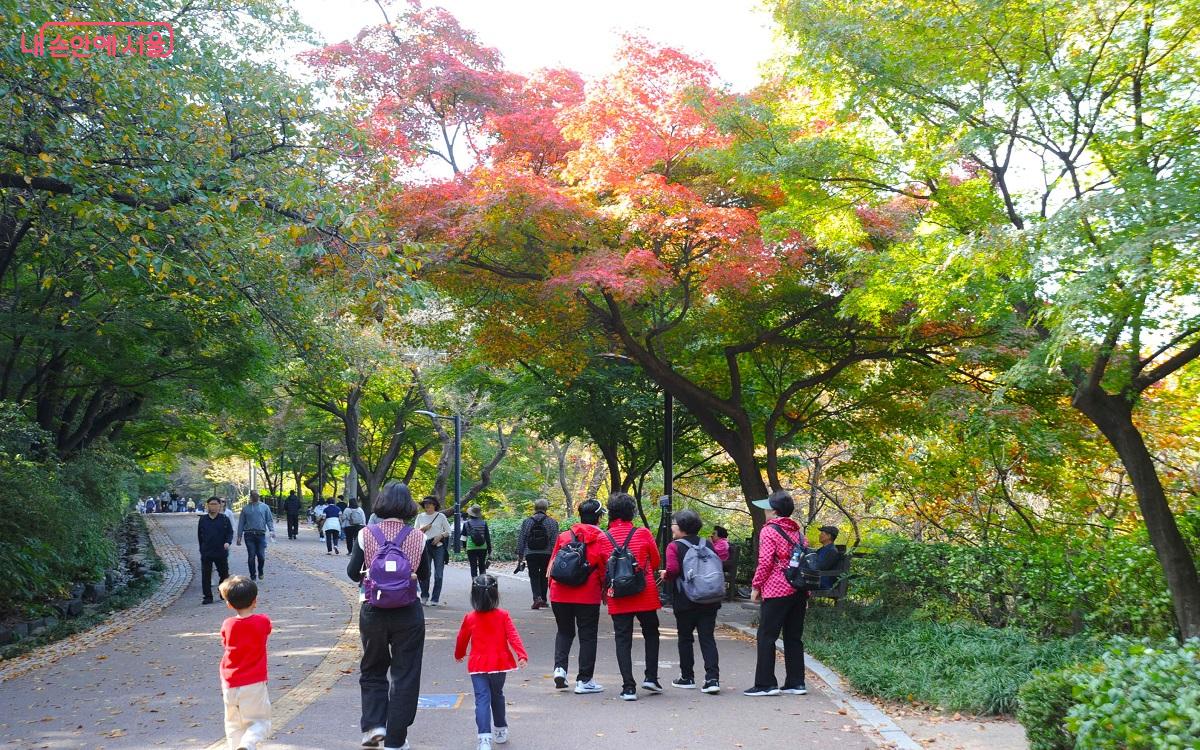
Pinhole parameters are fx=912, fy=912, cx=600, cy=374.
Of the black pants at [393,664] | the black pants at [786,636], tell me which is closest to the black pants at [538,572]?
the black pants at [786,636]

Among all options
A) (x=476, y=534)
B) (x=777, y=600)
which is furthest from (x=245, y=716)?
(x=476, y=534)

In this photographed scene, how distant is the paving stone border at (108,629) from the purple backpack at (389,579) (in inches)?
203

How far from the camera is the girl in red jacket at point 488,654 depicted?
5934 millimetres

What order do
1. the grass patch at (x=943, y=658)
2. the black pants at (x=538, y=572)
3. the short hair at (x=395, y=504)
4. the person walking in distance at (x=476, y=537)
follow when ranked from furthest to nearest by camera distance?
the person walking in distance at (x=476, y=537) < the black pants at (x=538, y=572) < the grass patch at (x=943, y=658) < the short hair at (x=395, y=504)

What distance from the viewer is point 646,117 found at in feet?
41.3

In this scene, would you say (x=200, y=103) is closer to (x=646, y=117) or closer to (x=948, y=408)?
(x=646, y=117)

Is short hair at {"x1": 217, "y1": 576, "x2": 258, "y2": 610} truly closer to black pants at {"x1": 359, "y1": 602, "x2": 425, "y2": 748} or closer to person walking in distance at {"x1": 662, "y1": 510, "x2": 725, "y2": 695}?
black pants at {"x1": 359, "y1": 602, "x2": 425, "y2": 748}

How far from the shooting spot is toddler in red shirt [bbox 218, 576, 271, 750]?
5328mm

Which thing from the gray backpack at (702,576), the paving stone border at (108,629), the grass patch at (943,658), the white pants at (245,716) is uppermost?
the gray backpack at (702,576)

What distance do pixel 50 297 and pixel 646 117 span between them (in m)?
10.7

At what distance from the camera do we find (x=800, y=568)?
7.72 m

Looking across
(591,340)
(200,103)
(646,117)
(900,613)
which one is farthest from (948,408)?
(200,103)

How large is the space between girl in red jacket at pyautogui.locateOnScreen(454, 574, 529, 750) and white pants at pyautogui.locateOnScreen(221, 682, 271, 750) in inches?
48.3

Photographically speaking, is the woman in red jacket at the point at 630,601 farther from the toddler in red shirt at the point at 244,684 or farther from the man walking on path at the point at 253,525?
the man walking on path at the point at 253,525
